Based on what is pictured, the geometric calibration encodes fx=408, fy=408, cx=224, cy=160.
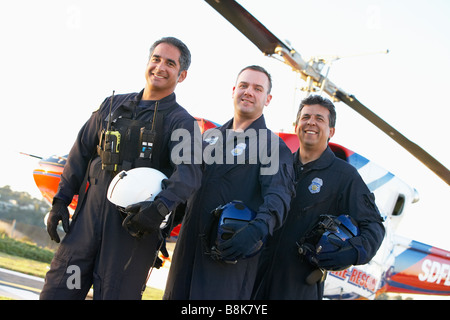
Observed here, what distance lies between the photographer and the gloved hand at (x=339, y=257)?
268cm

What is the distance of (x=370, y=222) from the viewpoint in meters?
2.96

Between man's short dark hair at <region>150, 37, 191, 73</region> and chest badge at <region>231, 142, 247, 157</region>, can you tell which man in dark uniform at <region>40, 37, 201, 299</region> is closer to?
man's short dark hair at <region>150, 37, 191, 73</region>

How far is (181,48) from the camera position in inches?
117

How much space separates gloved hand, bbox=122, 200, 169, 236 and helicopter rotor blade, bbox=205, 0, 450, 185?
2748 mm

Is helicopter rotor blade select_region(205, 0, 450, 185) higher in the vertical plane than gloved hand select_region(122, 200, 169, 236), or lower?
higher

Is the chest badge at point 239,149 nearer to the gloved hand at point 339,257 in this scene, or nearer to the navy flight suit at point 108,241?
the navy flight suit at point 108,241

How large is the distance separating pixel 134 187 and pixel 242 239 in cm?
71

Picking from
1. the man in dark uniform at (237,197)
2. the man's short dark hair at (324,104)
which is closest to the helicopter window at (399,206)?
the man's short dark hair at (324,104)

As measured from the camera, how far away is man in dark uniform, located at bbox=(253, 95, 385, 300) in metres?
2.88

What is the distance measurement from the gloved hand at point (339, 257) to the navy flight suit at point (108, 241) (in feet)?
3.22

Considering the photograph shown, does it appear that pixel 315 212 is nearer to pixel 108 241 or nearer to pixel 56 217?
pixel 108 241

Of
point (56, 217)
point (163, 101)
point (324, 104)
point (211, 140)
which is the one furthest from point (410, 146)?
point (56, 217)

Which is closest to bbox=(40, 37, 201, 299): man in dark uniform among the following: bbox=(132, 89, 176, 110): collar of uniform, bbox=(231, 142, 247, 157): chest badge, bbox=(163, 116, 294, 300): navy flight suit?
bbox=(132, 89, 176, 110): collar of uniform
